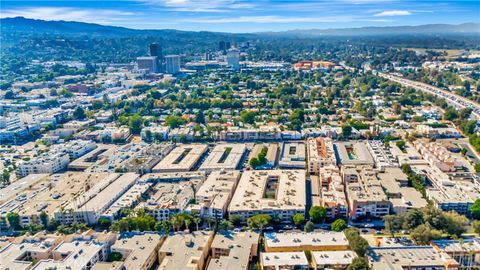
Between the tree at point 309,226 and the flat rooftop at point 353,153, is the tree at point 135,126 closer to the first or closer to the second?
the flat rooftop at point 353,153

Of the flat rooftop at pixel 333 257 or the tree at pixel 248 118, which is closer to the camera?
the flat rooftop at pixel 333 257

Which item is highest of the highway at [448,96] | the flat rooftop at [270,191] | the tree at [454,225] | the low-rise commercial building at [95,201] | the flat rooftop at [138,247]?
the highway at [448,96]

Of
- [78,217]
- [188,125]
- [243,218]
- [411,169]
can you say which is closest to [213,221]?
[243,218]

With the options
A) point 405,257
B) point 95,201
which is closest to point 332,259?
point 405,257

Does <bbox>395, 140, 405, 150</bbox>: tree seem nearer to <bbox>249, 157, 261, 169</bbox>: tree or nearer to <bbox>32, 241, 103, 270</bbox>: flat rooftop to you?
<bbox>249, 157, 261, 169</bbox>: tree

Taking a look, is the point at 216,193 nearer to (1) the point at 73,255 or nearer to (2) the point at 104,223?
(2) the point at 104,223

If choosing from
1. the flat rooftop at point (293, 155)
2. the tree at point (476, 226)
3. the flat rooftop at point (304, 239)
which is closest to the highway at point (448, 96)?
the flat rooftop at point (293, 155)
